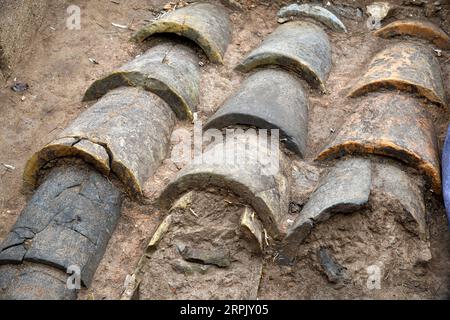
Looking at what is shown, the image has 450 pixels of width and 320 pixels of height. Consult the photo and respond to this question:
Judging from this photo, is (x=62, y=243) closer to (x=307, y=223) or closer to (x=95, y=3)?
(x=307, y=223)

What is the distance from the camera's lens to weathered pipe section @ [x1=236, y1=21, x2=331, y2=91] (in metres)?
3.74

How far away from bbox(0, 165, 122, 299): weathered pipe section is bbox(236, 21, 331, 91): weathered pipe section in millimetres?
1401

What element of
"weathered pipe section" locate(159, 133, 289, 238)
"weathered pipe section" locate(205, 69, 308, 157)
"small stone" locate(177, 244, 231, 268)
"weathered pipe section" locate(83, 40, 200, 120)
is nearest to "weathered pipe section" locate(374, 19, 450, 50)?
"weathered pipe section" locate(205, 69, 308, 157)

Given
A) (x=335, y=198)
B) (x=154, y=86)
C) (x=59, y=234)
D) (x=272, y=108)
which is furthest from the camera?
(x=154, y=86)

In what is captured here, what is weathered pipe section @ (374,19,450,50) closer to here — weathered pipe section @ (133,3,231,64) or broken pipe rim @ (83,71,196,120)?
weathered pipe section @ (133,3,231,64)

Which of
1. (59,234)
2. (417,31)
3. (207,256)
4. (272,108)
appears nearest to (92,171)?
(59,234)

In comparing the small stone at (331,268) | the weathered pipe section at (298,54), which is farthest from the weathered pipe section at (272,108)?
the small stone at (331,268)

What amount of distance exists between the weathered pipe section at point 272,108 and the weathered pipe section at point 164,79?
0.78ft

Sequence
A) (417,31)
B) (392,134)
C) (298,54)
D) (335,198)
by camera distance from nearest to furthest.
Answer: (335,198) → (392,134) → (298,54) → (417,31)

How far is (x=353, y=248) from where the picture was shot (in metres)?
2.72

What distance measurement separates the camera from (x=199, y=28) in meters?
3.98

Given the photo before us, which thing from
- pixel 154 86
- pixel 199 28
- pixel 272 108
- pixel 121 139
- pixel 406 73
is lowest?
pixel 121 139

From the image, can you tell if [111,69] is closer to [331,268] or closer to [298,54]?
[298,54]

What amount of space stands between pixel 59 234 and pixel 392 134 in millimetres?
1748
